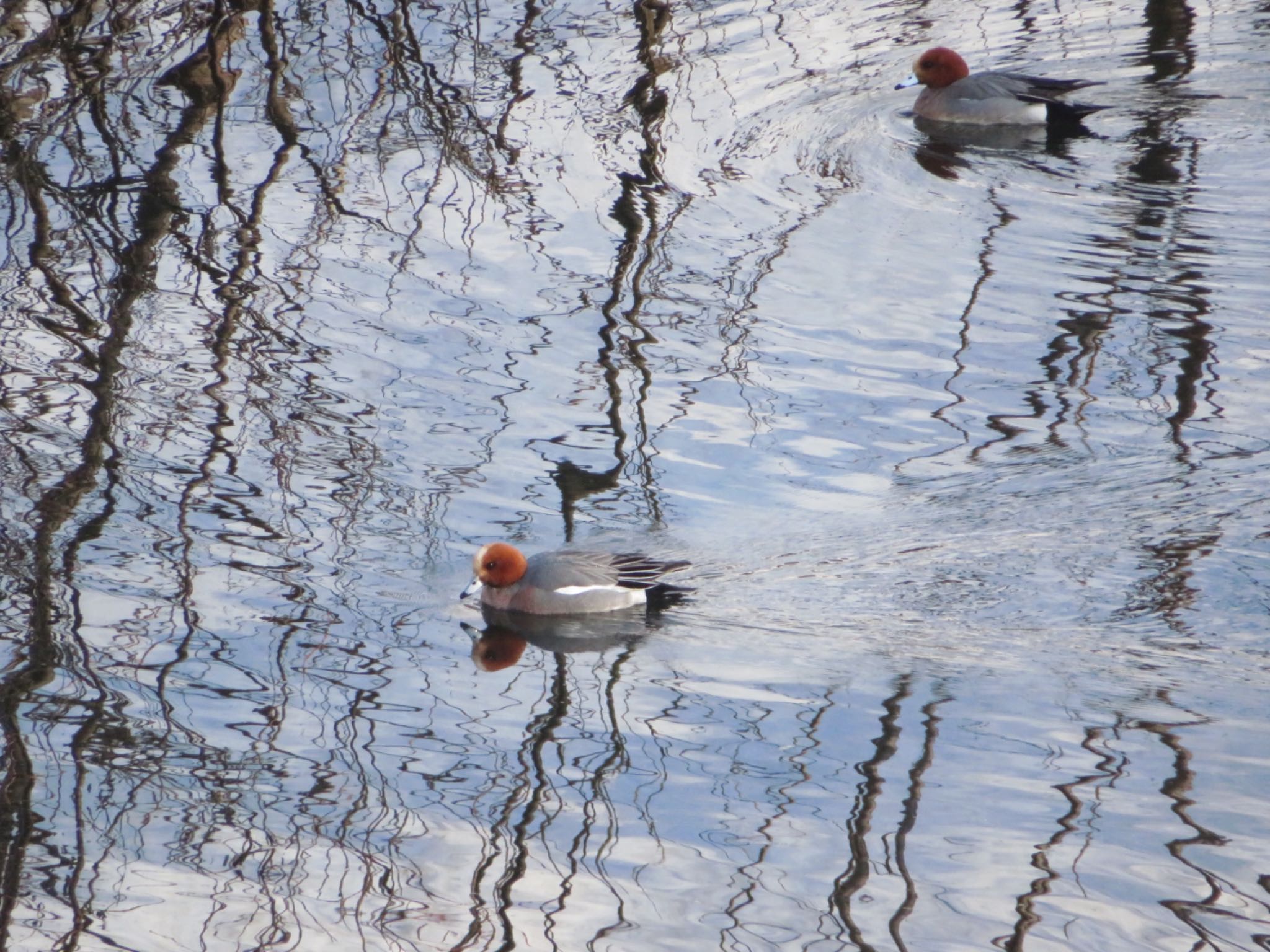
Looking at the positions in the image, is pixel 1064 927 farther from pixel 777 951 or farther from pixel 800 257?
pixel 800 257

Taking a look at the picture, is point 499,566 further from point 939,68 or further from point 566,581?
point 939,68

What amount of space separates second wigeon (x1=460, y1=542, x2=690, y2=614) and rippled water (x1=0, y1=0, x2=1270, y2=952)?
0.42 ft

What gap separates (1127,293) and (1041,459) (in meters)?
2.01

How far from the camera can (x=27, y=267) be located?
9695 millimetres

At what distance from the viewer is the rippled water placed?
5418 millimetres

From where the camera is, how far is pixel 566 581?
23.2 feet

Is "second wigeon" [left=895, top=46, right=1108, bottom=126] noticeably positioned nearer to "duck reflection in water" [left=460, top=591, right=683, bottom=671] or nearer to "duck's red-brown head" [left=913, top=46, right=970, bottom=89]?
"duck's red-brown head" [left=913, top=46, right=970, bottom=89]

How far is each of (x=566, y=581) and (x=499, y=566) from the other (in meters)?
0.30

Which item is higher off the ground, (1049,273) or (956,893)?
(1049,273)

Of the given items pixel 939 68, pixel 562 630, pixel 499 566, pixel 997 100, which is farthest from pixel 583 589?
pixel 939 68

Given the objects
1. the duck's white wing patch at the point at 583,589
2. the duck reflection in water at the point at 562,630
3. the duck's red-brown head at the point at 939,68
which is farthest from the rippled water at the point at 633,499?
the duck's red-brown head at the point at 939,68

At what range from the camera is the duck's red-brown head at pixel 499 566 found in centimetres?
707

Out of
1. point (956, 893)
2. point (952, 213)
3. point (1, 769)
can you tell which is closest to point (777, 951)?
point (956, 893)

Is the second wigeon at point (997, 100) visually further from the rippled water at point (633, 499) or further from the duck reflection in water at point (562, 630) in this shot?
the duck reflection in water at point (562, 630)
